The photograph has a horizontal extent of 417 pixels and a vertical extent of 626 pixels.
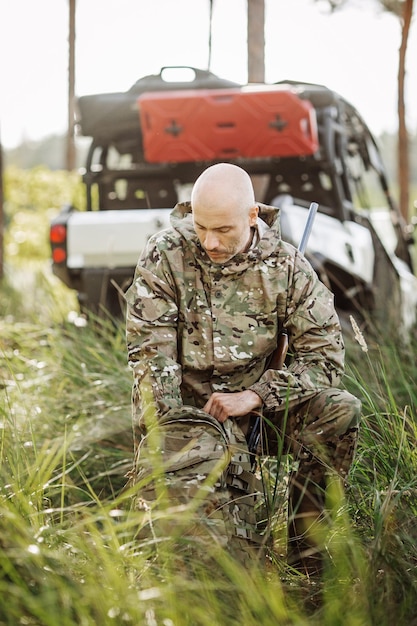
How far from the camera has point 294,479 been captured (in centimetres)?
326

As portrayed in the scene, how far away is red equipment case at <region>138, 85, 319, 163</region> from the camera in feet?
19.8

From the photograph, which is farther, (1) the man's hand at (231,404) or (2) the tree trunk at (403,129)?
(2) the tree trunk at (403,129)

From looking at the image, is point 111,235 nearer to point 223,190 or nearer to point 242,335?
point 242,335

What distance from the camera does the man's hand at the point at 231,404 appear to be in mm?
3186

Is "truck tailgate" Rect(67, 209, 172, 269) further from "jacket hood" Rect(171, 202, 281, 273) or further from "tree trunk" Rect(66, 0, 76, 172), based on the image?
"tree trunk" Rect(66, 0, 76, 172)

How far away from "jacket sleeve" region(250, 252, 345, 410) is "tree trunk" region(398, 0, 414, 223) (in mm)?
8322

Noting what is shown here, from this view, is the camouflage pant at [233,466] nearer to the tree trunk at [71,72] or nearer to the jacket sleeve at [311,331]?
the jacket sleeve at [311,331]

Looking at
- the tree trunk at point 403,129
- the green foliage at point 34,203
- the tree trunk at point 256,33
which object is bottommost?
A: the green foliage at point 34,203

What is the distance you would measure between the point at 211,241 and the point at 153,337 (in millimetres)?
372

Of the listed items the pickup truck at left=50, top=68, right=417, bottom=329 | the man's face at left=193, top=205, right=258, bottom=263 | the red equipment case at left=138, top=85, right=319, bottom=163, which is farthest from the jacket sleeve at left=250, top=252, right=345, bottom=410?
the red equipment case at left=138, top=85, right=319, bottom=163

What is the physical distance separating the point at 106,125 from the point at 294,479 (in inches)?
167

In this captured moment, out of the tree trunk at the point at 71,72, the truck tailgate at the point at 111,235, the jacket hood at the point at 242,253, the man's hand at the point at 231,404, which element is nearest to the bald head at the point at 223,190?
the jacket hood at the point at 242,253

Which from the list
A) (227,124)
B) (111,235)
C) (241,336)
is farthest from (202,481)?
(227,124)

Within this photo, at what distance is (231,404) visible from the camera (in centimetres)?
319
